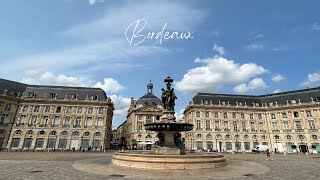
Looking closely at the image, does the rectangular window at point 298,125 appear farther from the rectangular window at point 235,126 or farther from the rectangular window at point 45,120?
the rectangular window at point 45,120

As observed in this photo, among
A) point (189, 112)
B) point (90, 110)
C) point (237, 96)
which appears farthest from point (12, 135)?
point (237, 96)

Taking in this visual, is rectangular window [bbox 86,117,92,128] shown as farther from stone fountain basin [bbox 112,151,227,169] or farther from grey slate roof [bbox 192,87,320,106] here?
stone fountain basin [bbox 112,151,227,169]

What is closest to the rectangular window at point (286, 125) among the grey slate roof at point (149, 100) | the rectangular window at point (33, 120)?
the grey slate roof at point (149, 100)

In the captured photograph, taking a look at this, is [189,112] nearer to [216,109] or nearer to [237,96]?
[216,109]

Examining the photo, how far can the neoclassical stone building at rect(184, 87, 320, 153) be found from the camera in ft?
188

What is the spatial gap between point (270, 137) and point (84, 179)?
64943mm

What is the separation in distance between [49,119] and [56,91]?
9158 millimetres

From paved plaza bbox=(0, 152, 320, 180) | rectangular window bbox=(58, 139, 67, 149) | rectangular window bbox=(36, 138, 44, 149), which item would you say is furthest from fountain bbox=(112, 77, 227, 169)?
rectangular window bbox=(36, 138, 44, 149)

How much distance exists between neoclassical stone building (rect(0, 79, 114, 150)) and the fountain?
4006 cm

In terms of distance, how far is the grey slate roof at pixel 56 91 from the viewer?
184 ft

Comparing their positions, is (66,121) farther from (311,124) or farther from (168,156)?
(311,124)

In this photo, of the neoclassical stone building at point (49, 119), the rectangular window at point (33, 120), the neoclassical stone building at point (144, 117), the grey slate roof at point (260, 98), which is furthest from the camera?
the neoclassical stone building at point (144, 117)

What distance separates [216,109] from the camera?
6253 centimetres

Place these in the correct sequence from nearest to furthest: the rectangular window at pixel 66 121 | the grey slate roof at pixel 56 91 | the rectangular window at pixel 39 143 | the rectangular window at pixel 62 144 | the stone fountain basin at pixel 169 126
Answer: the stone fountain basin at pixel 169 126 < the rectangular window at pixel 39 143 < the rectangular window at pixel 62 144 < the rectangular window at pixel 66 121 < the grey slate roof at pixel 56 91
